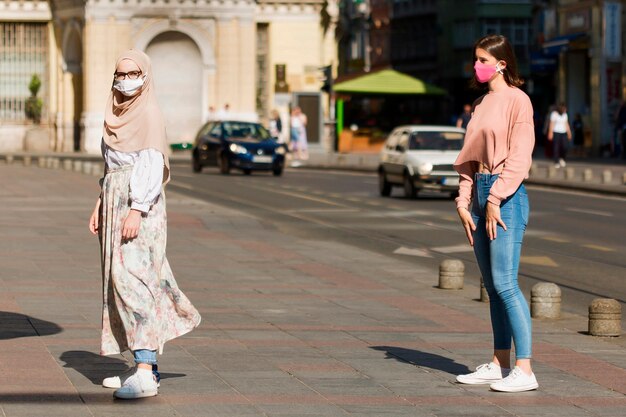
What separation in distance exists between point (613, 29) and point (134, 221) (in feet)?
159

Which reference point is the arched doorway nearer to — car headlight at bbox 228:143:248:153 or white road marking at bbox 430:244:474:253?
car headlight at bbox 228:143:248:153

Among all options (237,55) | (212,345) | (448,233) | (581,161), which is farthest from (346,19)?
(212,345)

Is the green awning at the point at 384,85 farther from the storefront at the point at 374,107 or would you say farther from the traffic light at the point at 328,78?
the traffic light at the point at 328,78

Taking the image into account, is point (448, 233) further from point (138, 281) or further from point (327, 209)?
point (138, 281)

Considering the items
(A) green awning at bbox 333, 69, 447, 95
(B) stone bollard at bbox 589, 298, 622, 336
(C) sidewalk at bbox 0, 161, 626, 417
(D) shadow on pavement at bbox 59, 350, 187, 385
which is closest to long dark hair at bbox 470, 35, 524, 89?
(C) sidewalk at bbox 0, 161, 626, 417

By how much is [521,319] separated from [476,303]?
501 cm

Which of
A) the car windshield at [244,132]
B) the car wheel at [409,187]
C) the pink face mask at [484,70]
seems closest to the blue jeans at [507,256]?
the pink face mask at [484,70]

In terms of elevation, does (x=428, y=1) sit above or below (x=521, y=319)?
above

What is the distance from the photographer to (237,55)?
210 ft

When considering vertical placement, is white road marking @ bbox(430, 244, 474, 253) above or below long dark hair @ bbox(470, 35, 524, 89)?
below

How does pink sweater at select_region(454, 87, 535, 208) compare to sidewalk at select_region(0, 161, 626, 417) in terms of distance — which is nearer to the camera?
sidewalk at select_region(0, 161, 626, 417)

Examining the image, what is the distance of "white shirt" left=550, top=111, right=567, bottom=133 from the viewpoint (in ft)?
148

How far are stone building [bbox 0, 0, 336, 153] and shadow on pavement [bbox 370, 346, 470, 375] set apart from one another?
170ft

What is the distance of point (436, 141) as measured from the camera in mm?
33750
